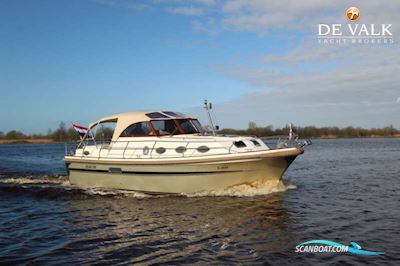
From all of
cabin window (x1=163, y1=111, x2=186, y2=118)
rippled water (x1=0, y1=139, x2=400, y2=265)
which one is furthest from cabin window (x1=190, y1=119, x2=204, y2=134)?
rippled water (x1=0, y1=139, x2=400, y2=265)

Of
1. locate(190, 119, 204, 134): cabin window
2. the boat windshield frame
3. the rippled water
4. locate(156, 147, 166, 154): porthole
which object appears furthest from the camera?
locate(190, 119, 204, 134): cabin window

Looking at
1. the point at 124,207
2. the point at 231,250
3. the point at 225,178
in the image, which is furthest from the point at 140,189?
the point at 231,250

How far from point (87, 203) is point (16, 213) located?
2659 millimetres

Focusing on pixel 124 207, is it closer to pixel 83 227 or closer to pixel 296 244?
pixel 83 227

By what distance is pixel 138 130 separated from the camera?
17750mm

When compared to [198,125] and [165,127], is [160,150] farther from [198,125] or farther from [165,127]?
[198,125]

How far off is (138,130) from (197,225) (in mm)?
7196

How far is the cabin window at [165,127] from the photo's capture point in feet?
57.8

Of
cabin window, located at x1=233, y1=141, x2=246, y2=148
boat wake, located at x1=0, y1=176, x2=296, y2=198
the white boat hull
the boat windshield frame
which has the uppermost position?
the boat windshield frame

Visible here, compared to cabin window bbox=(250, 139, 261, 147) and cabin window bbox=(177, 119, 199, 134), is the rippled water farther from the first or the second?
cabin window bbox=(177, 119, 199, 134)

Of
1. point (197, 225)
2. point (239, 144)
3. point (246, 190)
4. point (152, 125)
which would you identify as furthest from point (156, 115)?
point (197, 225)

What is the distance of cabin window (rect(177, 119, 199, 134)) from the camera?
18.0 m

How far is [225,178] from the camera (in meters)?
15.5

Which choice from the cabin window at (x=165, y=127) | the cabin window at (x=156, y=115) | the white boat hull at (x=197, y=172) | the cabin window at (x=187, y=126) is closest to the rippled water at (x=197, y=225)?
the white boat hull at (x=197, y=172)
